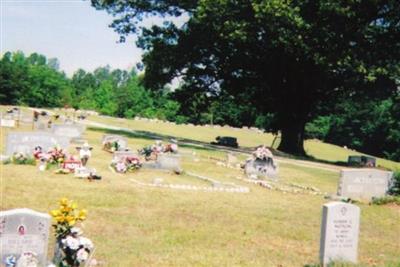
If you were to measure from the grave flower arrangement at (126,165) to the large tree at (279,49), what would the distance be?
15.8m

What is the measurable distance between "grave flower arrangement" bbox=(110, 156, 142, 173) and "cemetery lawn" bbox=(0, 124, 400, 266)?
0.54 meters

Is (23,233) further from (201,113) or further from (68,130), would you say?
(201,113)

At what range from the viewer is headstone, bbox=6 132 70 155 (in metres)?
23.1

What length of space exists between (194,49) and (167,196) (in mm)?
28268

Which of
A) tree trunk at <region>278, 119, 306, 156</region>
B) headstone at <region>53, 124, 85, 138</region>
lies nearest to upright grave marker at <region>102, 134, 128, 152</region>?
headstone at <region>53, 124, 85, 138</region>

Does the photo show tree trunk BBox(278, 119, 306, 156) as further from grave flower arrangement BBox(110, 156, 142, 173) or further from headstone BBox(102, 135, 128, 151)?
grave flower arrangement BBox(110, 156, 142, 173)

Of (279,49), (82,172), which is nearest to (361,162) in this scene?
(279,49)

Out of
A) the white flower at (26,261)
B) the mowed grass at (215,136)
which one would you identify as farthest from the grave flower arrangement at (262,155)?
the mowed grass at (215,136)

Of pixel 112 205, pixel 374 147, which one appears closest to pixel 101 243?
pixel 112 205

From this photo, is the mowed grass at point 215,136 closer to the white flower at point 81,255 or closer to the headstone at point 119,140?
the headstone at point 119,140

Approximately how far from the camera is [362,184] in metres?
20.8

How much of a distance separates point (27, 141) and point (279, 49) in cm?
2365

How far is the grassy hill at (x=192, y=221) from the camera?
10664 millimetres

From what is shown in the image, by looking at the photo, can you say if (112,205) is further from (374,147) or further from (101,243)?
(374,147)
